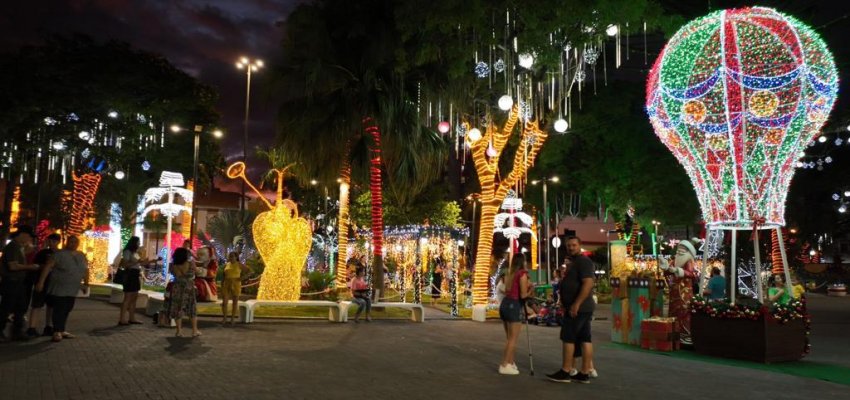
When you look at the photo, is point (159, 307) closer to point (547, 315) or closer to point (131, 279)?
point (131, 279)

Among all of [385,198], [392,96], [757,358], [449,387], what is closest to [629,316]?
[757,358]

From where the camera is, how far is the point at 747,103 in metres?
11.4

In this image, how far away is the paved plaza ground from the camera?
704 cm

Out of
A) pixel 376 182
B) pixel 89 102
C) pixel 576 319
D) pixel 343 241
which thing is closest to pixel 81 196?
pixel 89 102

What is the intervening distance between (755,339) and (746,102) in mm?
4054

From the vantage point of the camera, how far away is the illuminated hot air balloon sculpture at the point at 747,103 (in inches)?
439

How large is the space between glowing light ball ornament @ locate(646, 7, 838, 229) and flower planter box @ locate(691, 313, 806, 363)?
1.82 metres

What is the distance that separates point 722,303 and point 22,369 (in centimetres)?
1061

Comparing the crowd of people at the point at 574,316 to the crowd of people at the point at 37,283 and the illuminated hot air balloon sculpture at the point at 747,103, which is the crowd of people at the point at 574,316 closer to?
the illuminated hot air balloon sculpture at the point at 747,103

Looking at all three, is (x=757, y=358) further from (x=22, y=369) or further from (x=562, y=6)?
(x=22, y=369)

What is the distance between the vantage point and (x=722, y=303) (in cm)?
1134

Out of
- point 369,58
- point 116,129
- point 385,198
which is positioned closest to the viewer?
point 369,58

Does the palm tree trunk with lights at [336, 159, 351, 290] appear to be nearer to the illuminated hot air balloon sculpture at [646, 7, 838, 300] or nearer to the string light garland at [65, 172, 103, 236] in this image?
the illuminated hot air balloon sculpture at [646, 7, 838, 300]

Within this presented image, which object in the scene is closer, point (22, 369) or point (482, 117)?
point (22, 369)
